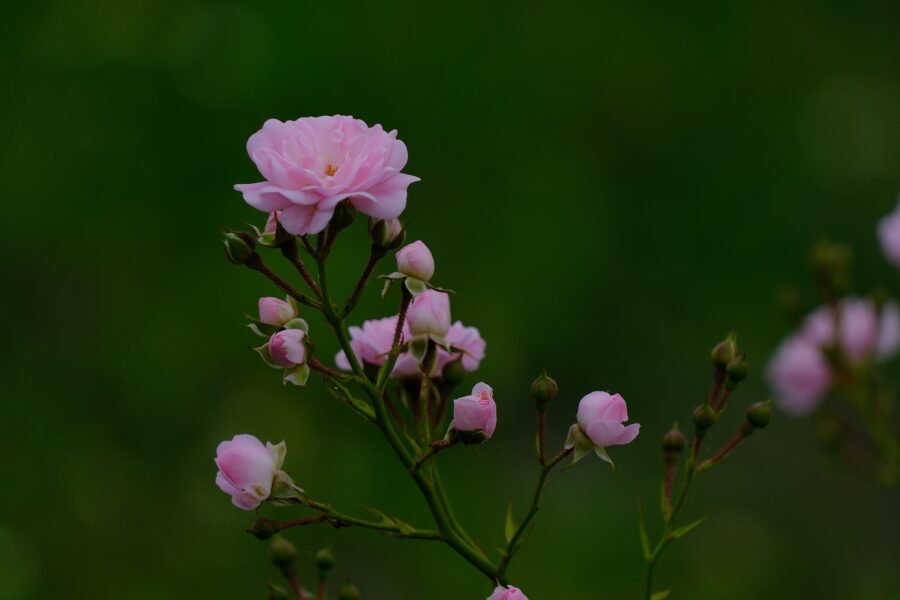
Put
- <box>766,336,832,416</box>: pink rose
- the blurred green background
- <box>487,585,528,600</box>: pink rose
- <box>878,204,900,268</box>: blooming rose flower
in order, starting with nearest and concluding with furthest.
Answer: <box>487,585,528,600</box>: pink rose < <box>878,204,900,268</box>: blooming rose flower < <box>766,336,832,416</box>: pink rose < the blurred green background

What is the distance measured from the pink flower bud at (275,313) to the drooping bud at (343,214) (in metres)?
0.07

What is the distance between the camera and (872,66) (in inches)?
159

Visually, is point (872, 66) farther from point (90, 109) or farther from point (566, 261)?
point (90, 109)

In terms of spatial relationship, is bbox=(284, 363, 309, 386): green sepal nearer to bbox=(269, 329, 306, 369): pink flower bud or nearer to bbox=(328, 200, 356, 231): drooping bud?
bbox=(269, 329, 306, 369): pink flower bud

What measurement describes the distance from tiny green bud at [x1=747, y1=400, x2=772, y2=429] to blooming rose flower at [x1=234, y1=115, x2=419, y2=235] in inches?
13.4

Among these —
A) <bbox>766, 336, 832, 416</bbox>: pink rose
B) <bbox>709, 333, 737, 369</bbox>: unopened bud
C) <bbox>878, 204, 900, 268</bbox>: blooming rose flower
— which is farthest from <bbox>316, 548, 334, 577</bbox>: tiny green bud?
<bbox>766, 336, 832, 416</bbox>: pink rose

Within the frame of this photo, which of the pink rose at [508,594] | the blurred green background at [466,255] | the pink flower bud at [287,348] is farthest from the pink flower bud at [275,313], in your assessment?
the blurred green background at [466,255]

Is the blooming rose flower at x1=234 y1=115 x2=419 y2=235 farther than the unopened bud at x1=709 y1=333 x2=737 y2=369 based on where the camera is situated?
No

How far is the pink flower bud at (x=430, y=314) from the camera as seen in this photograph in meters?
0.96

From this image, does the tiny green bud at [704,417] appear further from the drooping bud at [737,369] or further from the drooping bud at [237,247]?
the drooping bud at [237,247]

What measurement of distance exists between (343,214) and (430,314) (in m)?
0.11

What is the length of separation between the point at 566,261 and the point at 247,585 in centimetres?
131

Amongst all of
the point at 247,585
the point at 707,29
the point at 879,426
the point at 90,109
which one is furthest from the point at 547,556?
the point at 707,29

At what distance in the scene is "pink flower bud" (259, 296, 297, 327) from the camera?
95 centimetres
